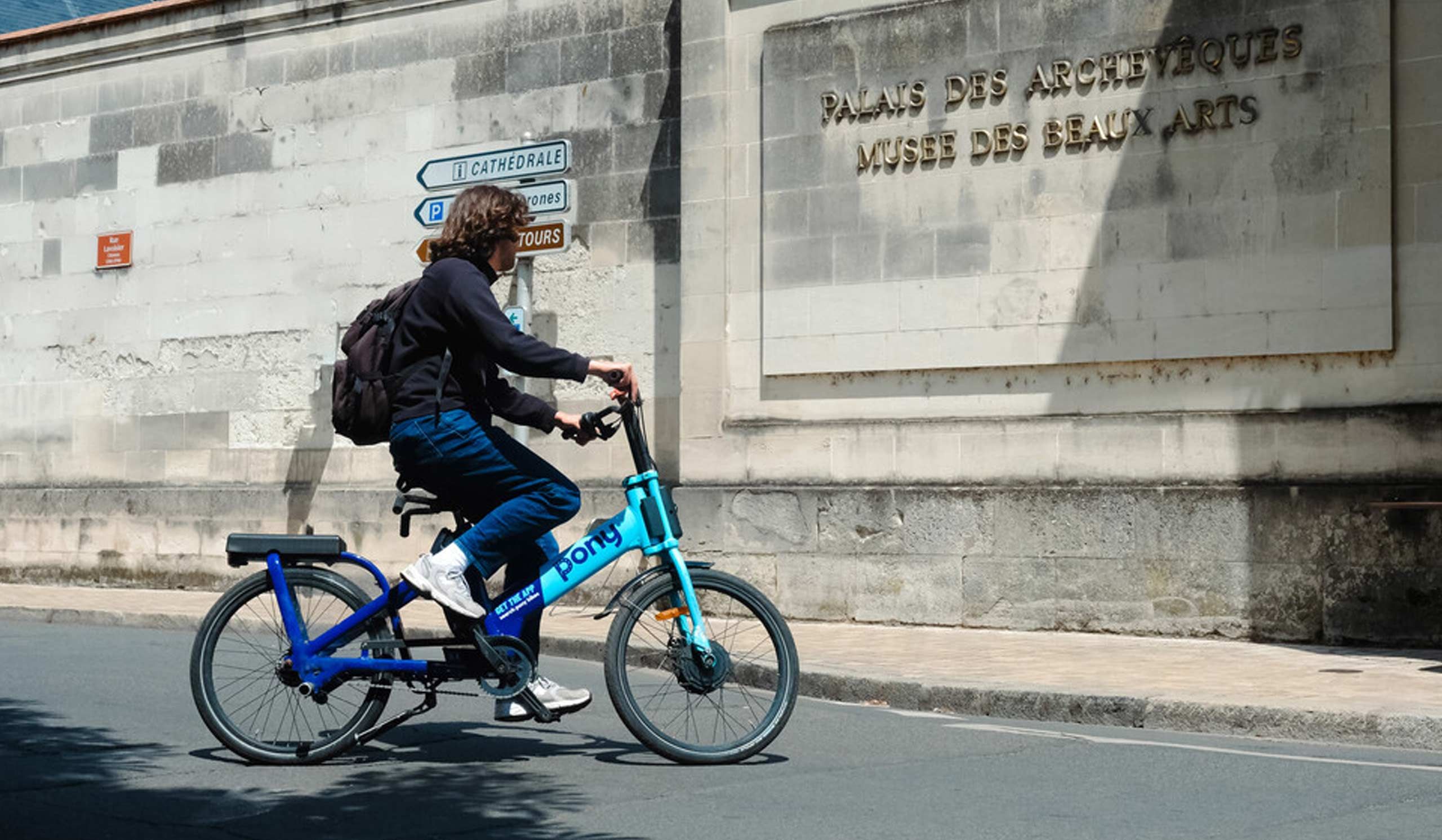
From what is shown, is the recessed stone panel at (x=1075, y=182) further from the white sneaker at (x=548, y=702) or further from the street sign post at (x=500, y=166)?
the white sneaker at (x=548, y=702)

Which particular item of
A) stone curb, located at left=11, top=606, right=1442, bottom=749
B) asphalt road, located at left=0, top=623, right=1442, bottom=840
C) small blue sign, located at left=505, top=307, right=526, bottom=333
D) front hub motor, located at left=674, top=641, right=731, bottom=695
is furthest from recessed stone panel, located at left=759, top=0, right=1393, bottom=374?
front hub motor, located at left=674, top=641, right=731, bottom=695

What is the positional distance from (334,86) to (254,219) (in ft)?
4.26

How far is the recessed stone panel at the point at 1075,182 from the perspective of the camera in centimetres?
1052

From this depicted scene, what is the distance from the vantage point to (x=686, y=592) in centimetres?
636

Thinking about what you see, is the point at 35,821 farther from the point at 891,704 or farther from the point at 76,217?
the point at 76,217

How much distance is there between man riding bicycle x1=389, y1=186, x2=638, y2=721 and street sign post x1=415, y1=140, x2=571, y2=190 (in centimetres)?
614

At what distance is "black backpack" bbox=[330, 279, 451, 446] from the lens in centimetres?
632

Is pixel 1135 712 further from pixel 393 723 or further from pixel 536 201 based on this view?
pixel 536 201

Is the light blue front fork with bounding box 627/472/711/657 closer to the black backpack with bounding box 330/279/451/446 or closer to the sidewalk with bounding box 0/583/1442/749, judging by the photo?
the black backpack with bounding box 330/279/451/446

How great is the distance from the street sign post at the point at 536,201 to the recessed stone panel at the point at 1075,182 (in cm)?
134

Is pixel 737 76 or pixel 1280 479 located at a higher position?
pixel 737 76

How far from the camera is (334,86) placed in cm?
1498

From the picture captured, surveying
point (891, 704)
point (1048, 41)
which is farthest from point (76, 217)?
point (891, 704)

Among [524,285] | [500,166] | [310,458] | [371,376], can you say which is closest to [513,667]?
[371,376]
